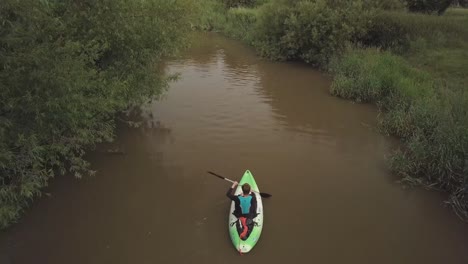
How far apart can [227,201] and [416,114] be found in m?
6.72

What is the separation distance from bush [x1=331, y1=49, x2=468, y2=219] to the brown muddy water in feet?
1.64

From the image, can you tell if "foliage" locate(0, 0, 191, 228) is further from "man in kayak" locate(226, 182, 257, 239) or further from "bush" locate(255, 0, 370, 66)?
"bush" locate(255, 0, 370, 66)

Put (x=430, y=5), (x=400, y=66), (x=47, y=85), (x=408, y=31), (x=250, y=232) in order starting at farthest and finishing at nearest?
1. (x=430, y=5)
2. (x=408, y=31)
3. (x=400, y=66)
4. (x=250, y=232)
5. (x=47, y=85)

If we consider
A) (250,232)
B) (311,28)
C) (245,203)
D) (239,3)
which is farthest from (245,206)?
(239,3)

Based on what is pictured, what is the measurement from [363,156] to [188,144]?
204 inches

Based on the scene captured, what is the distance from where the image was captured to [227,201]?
354 inches

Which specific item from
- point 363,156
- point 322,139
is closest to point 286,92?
point 322,139

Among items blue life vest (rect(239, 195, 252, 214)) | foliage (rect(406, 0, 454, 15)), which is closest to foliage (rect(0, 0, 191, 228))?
blue life vest (rect(239, 195, 252, 214))

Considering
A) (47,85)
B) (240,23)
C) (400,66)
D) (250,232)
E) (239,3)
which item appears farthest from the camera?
(239,3)

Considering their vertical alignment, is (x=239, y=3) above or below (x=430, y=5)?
below

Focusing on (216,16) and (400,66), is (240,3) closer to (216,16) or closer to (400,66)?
(216,16)

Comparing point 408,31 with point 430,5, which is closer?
point 408,31

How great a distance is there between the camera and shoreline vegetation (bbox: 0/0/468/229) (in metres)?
7.08

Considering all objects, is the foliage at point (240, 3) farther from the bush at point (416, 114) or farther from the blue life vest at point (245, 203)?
the blue life vest at point (245, 203)
